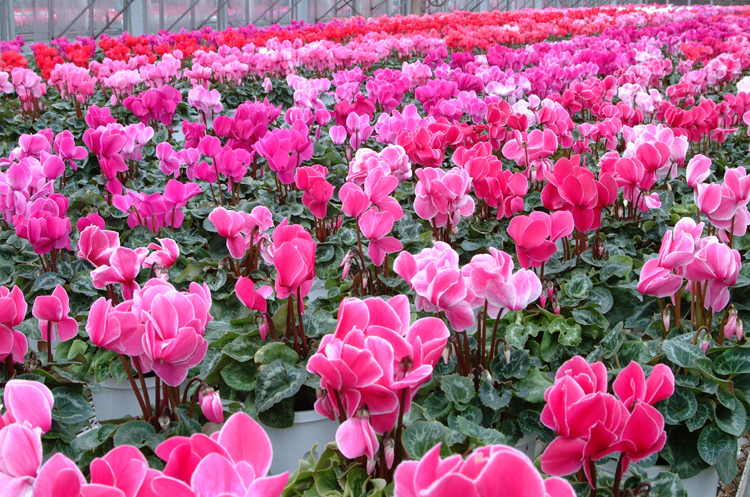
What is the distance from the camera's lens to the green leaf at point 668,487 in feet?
3.68

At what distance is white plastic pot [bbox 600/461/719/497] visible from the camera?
4.53ft

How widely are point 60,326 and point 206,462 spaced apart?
1.01 meters

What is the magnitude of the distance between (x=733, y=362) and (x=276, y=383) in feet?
3.45

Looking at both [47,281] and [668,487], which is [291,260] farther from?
[47,281]

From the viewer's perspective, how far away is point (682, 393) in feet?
4.61

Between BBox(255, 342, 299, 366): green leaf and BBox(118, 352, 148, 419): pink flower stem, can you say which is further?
BBox(255, 342, 299, 366): green leaf

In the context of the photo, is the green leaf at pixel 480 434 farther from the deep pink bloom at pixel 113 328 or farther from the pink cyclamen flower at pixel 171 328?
the deep pink bloom at pixel 113 328

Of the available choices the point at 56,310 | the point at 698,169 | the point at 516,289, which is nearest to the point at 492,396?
the point at 516,289

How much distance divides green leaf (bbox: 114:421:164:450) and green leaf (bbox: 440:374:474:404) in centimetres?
60

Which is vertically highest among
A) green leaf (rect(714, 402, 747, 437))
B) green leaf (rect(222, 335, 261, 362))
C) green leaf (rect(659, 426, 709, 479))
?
green leaf (rect(222, 335, 261, 362))

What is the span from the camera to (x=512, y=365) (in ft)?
4.85

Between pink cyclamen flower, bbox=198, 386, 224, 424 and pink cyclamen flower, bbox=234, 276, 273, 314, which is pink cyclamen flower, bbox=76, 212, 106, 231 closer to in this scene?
pink cyclamen flower, bbox=234, 276, 273, 314

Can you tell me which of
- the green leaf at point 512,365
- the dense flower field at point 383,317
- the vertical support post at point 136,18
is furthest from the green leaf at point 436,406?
the vertical support post at point 136,18

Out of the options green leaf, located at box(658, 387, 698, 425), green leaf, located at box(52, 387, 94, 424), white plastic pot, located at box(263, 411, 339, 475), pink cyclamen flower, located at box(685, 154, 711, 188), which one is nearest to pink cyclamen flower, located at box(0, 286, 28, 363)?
green leaf, located at box(52, 387, 94, 424)
